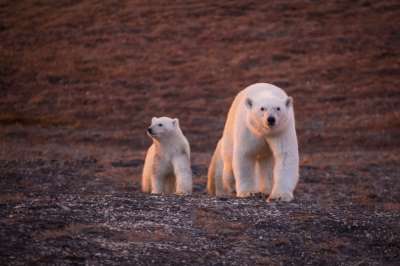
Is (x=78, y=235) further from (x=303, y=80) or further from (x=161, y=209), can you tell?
(x=303, y=80)

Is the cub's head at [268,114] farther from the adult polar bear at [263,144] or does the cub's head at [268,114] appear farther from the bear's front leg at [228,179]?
the bear's front leg at [228,179]

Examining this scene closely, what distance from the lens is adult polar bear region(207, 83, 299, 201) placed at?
26.9ft

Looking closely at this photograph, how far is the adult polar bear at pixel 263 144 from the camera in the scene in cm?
819

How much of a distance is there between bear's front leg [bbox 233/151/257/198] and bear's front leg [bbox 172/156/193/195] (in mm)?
1721

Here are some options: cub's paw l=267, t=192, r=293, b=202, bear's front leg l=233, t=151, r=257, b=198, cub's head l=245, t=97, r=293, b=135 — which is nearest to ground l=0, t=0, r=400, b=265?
cub's paw l=267, t=192, r=293, b=202

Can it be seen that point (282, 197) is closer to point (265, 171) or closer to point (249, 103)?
point (265, 171)

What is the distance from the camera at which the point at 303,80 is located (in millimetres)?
24859

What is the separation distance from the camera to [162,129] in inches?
424

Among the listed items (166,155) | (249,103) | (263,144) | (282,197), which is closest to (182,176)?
(166,155)

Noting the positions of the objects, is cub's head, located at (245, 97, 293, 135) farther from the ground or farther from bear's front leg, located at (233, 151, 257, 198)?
the ground

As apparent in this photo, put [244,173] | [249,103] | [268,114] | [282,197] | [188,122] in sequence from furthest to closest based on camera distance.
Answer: [188,122], [244,173], [249,103], [282,197], [268,114]

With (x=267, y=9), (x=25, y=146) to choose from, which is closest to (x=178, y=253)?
(x=25, y=146)

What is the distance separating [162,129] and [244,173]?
2361mm

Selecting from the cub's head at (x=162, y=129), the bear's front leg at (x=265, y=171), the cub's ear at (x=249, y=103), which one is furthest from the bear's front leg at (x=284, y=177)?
the cub's head at (x=162, y=129)
